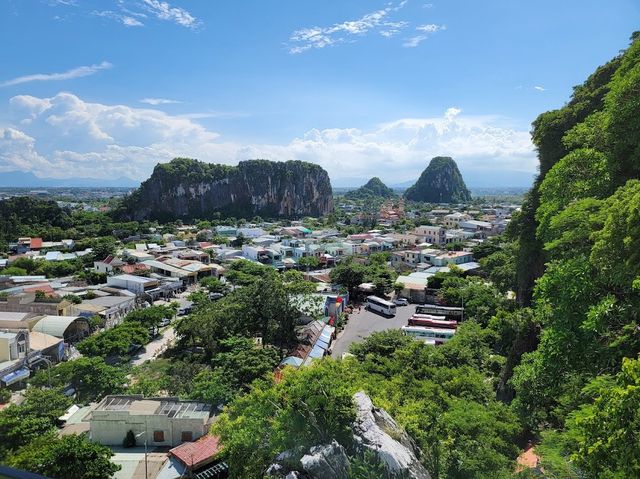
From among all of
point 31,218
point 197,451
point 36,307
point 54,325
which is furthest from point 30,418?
point 31,218

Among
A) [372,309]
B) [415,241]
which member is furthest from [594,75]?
[415,241]

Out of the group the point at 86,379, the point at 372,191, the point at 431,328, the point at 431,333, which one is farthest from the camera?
the point at 372,191

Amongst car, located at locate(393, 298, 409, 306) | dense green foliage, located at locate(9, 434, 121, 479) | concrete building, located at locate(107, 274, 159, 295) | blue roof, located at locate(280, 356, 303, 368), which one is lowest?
car, located at locate(393, 298, 409, 306)

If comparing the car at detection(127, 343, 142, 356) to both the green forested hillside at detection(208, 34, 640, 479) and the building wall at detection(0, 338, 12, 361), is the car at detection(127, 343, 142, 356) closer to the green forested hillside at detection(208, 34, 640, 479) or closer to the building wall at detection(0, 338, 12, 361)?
the building wall at detection(0, 338, 12, 361)

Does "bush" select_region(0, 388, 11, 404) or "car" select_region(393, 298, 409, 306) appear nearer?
"bush" select_region(0, 388, 11, 404)

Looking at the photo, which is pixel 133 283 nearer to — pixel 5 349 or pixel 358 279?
pixel 5 349

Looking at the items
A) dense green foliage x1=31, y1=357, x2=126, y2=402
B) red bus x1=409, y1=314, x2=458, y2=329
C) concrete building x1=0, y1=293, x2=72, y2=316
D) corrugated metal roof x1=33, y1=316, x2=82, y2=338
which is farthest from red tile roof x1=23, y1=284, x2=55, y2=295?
red bus x1=409, y1=314, x2=458, y2=329

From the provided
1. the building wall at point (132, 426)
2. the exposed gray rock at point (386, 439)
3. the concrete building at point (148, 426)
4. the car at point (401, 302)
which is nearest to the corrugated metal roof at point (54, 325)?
the concrete building at point (148, 426)
